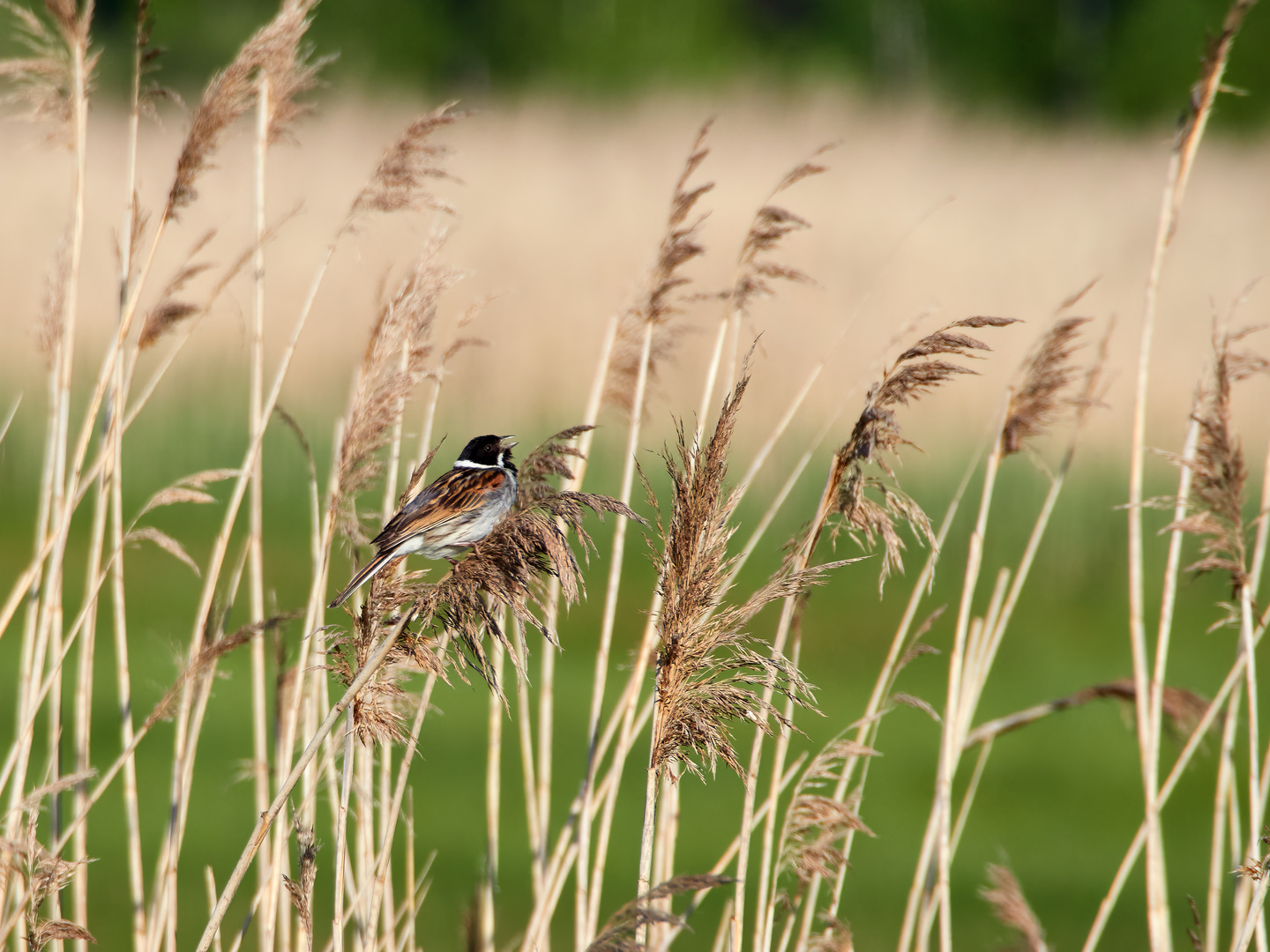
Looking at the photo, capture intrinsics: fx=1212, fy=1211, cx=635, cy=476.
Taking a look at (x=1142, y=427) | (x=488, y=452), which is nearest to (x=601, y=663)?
(x=488, y=452)

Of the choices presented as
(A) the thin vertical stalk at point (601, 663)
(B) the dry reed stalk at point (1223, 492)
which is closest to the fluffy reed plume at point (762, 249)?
(A) the thin vertical stalk at point (601, 663)

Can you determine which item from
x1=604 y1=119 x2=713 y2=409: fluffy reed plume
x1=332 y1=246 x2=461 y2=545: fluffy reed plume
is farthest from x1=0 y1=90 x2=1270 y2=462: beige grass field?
x1=332 y1=246 x2=461 y2=545: fluffy reed plume

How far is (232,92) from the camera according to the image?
11.5 ft

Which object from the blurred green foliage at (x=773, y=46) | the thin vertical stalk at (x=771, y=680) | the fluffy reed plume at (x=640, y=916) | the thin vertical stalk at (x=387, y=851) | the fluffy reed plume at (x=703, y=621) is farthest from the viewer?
the blurred green foliage at (x=773, y=46)

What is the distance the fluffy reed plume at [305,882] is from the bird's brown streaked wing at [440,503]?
82 centimetres

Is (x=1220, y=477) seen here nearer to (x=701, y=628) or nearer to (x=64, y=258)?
(x=701, y=628)

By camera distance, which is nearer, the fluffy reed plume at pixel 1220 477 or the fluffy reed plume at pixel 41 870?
the fluffy reed plume at pixel 41 870

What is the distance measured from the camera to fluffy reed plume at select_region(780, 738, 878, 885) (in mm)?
3473

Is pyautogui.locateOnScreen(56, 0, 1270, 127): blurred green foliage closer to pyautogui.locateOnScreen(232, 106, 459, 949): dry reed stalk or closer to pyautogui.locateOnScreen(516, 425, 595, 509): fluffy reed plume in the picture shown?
pyautogui.locateOnScreen(232, 106, 459, 949): dry reed stalk

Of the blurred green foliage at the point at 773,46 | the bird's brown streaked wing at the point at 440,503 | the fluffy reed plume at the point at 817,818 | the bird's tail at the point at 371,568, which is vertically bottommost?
the fluffy reed plume at the point at 817,818

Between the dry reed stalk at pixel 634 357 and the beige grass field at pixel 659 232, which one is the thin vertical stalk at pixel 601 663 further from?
the beige grass field at pixel 659 232

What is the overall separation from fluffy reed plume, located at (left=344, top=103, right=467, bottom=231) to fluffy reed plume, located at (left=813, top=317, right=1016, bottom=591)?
61.0 inches

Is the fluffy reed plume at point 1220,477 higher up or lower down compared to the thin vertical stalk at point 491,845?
higher up

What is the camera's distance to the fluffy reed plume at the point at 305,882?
9.84 feet
